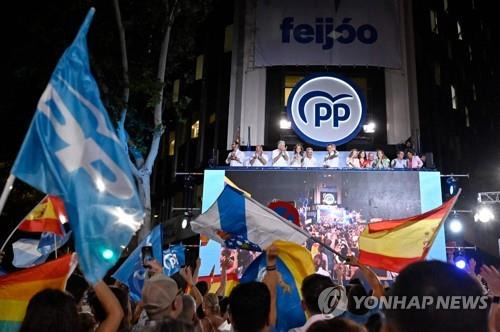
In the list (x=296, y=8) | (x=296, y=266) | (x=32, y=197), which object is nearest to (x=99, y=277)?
(x=296, y=266)

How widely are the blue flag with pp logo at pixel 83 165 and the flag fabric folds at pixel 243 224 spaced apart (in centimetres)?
248

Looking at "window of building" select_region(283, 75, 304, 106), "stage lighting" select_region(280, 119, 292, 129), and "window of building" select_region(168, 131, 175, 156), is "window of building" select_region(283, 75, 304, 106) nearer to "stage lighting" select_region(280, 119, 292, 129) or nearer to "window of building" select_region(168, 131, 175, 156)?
"stage lighting" select_region(280, 119, 292, 129)

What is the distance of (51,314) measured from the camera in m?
2.77

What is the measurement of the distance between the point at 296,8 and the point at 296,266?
15720mm

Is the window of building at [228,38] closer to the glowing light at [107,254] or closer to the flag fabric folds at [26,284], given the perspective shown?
the flag fabric folds at [26,284]

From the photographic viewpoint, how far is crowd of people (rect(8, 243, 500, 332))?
1.82m

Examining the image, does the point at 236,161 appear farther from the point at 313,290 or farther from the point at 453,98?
the point at 453,98

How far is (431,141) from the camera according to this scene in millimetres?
27641

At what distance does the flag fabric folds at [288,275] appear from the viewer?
15.8 feet

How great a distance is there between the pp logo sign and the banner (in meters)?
1.51

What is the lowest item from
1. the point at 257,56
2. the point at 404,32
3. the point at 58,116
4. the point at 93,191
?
the point at 93,191

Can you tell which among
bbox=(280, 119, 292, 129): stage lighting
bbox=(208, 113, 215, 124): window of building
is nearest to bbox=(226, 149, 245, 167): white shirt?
bbox=(280, 119, 292, 129): stage lighting

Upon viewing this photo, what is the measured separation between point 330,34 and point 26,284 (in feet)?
56.0

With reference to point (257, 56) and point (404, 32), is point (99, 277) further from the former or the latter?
point (404, 32)
